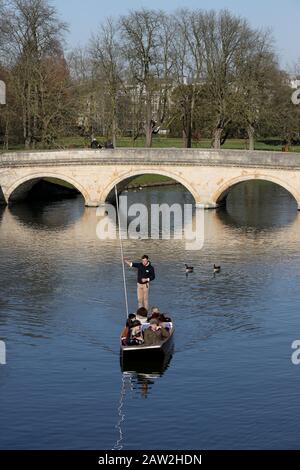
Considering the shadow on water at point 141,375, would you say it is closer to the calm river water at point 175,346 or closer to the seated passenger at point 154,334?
the calm river water at point 175,346

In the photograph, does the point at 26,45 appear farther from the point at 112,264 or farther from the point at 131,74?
the point at 112,264

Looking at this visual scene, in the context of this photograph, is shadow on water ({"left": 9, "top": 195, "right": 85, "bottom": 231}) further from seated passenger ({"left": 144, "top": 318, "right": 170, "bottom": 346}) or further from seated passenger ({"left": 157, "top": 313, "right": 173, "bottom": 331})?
seated passenger ({"left": 144, "top": 318, "right": 170, "bottom": 346})


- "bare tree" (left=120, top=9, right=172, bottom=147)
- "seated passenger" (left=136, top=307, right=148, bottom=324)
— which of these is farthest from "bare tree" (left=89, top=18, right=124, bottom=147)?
"seated passenger" (left=136, top=307, right=148, bottom=324)

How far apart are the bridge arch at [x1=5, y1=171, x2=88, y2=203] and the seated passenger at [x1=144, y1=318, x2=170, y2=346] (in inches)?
1393

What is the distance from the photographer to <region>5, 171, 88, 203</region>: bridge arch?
202 ft

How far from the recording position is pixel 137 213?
6044cm

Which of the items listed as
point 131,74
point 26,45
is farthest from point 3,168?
point 131,74

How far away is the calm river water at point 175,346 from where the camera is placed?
2199 cm

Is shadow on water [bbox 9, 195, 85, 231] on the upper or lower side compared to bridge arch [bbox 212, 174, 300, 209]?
lower

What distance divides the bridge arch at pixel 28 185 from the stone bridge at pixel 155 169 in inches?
2.8

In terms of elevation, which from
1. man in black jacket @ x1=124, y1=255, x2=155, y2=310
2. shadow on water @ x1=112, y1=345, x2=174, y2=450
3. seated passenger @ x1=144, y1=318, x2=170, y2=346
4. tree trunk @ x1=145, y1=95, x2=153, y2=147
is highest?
tree trunk @ x1=145, y1=95, x2=153, y2=147

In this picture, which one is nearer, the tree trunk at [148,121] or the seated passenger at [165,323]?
the seated passenger at [165,323]

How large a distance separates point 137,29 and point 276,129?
65.1 feet

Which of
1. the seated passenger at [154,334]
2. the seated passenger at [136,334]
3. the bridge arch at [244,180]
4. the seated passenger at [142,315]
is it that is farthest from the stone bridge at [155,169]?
the seated passenger at [136,334]
